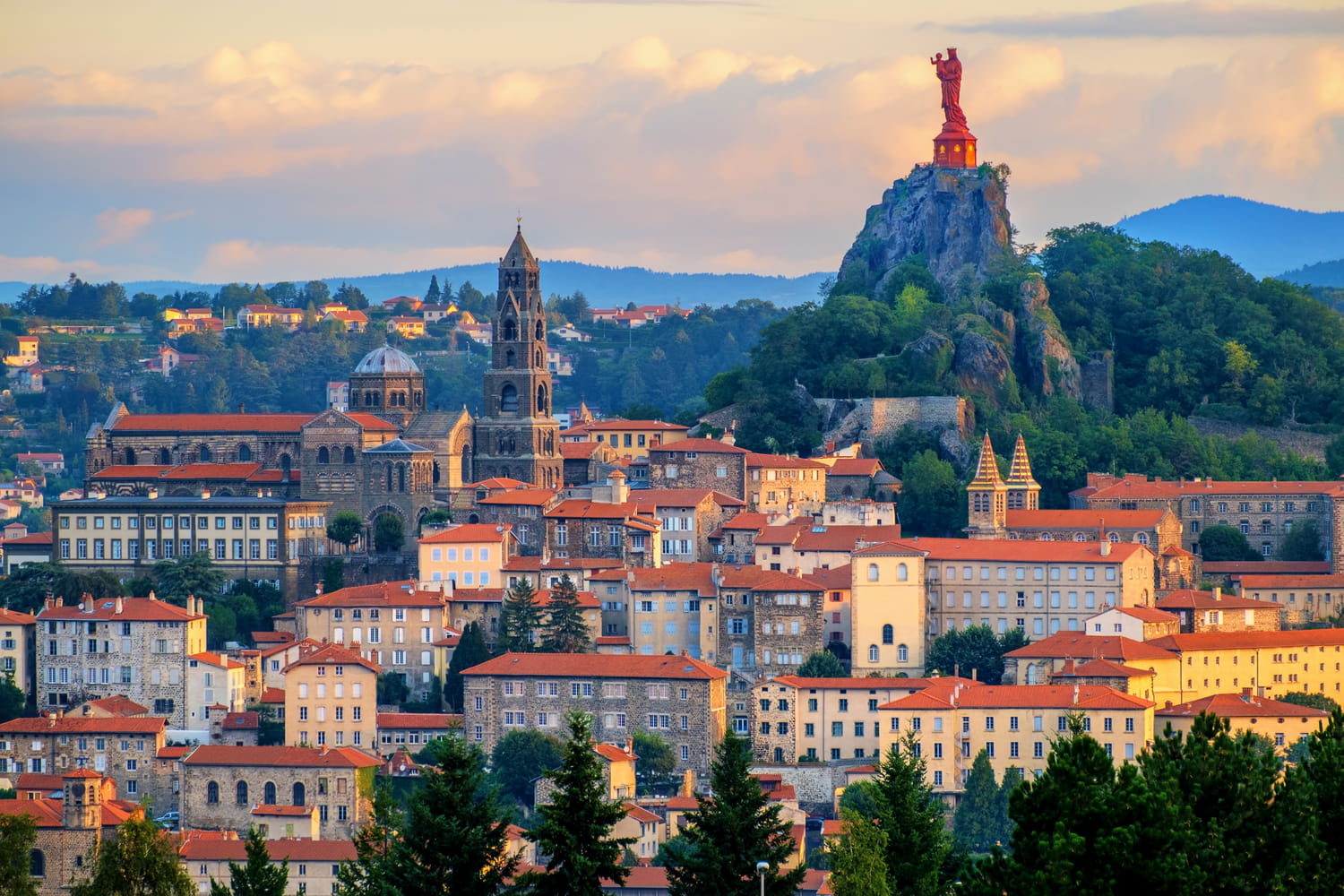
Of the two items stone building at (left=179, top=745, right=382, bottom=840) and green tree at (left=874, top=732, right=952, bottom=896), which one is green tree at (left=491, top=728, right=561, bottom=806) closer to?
stone building at (left=179, top=745, right=382, bottom=840)

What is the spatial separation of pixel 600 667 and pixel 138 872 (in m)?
26.7

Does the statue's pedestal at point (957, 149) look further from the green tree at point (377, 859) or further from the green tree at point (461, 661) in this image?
the green tree at point (377, 859)

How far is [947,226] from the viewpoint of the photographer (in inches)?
4587

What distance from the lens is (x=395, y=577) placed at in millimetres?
88188

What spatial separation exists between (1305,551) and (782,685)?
2257cm

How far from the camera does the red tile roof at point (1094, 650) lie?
75125 mm

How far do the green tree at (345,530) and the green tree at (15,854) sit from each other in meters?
33.3

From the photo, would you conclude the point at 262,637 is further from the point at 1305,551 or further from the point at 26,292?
the point at 26,292

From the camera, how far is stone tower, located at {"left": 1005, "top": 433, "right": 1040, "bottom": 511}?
294 feet

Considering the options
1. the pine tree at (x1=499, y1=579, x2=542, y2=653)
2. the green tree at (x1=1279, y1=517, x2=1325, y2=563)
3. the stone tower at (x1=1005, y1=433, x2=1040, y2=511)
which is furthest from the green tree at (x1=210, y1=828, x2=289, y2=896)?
the green tree at (x1=1279, y1=517, x2=1325, y2=563)

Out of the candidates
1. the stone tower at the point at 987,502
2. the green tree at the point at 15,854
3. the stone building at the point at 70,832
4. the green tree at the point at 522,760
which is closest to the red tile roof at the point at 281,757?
the green tree at the point at 522,760

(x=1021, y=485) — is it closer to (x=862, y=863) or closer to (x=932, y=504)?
(x=932, y=504)

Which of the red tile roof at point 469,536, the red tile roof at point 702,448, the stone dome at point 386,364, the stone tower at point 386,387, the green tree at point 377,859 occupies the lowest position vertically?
the green tree at point 377,859

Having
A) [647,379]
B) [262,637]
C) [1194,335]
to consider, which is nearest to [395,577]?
[262,637]
